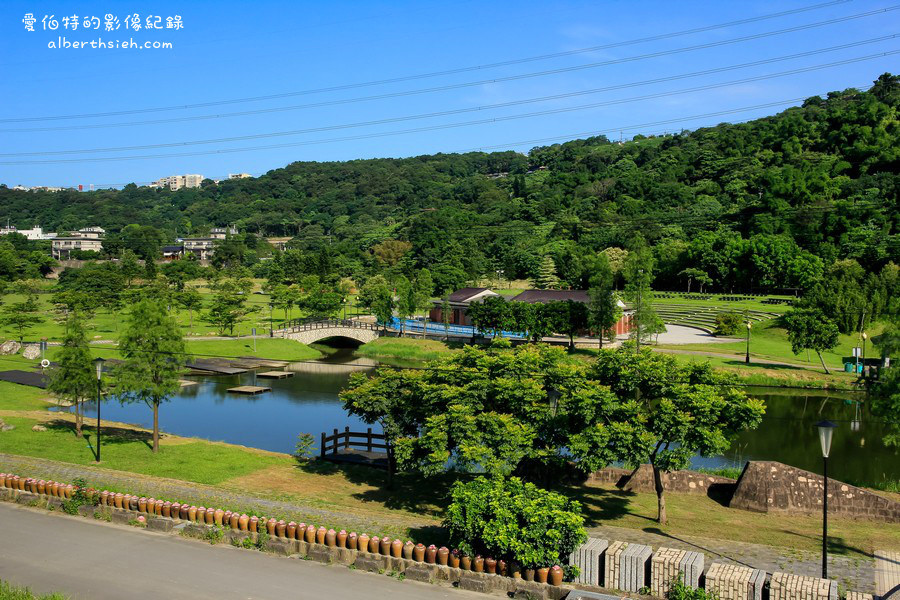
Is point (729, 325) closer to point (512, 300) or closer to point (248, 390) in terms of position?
point (512, 300)

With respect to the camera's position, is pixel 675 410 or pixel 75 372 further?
pixel 75 372

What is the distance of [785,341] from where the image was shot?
2469 inches

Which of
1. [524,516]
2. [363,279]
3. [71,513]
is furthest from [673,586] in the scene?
[363,279]

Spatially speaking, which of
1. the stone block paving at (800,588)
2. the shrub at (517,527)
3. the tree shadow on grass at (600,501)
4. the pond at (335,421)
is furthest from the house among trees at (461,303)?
the stone block paving at (800,588)

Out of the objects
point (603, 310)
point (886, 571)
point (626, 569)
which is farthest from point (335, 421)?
point (886, 571)

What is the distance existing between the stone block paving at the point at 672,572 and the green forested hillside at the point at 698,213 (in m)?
72.0

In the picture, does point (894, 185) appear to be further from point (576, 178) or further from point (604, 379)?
point (604, 379)

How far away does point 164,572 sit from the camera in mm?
16328

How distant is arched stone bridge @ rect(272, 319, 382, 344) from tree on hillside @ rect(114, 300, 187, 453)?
127ft

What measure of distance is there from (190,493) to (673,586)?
14.1 meters

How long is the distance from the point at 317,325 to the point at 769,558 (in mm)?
57962

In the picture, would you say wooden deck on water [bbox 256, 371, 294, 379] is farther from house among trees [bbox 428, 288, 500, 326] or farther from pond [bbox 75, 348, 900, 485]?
house among trees [bbox 428, 288, 500, 326]

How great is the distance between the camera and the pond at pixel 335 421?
3509 cm

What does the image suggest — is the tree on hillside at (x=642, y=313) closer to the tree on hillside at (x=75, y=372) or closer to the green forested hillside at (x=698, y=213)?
the green forested hillside at (x=698, y=213)
